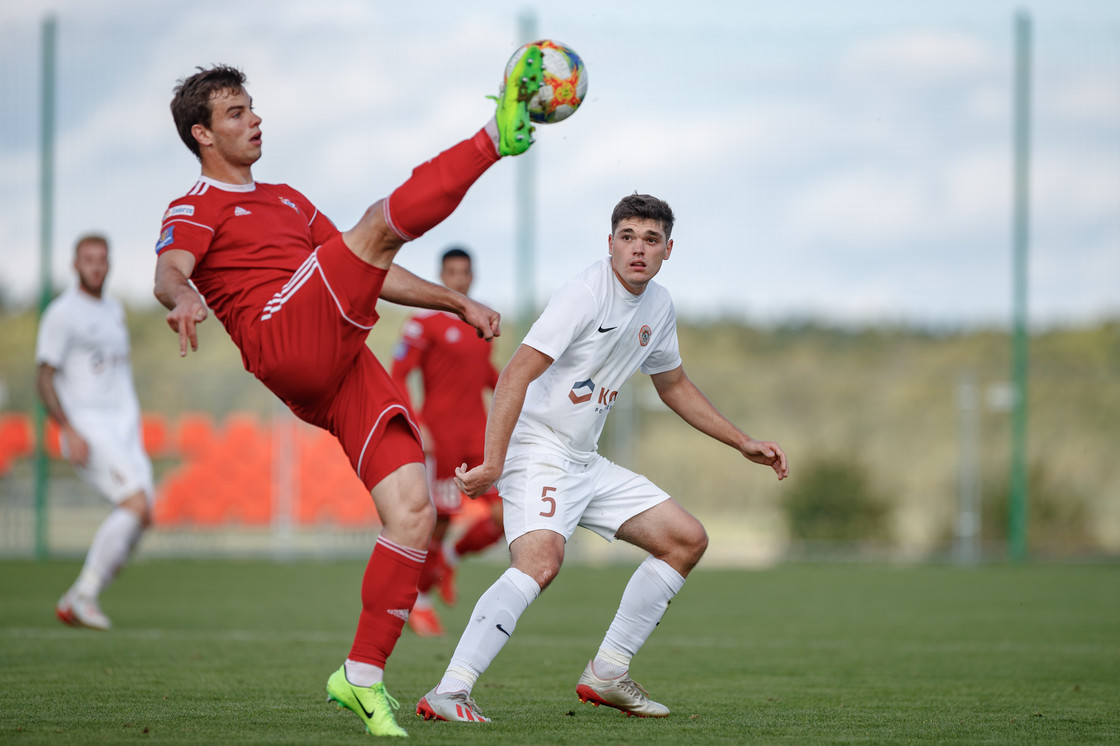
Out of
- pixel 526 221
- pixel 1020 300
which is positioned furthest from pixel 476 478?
pixel 1020 300

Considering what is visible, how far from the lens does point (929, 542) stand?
56.9 ft

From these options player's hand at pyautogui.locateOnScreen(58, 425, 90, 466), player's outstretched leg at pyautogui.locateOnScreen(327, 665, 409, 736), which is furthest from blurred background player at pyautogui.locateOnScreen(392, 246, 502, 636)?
player's outstretched leg at pyautogui.locateOnScreen(327, 665, 409, 736)

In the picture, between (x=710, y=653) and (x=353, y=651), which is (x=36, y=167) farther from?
(x=353, y=651)

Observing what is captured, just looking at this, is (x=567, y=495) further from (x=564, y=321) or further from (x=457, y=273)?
(x=457, y=273)

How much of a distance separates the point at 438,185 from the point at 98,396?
19.1 ft

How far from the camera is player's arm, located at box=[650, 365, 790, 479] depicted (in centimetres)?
526

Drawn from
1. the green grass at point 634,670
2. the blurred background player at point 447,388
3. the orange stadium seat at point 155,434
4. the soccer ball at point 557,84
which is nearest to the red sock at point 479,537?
the blurred background player at point 447,388

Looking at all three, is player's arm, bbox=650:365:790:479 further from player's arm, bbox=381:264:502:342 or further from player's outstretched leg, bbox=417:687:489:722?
player's outstretched leg, bbox=417:687:489:722

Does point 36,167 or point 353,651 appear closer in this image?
point 353,651

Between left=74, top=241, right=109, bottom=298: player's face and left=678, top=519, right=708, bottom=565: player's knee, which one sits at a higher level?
left=74, top=241, right=109, bottom=298: player's face

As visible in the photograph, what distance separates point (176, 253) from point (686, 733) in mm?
2362

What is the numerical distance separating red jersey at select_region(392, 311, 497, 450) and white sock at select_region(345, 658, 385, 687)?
15.2 ft

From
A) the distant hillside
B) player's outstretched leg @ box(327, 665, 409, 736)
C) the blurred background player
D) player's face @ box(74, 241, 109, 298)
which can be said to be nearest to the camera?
player's outstretched leg @ box(327, 665, 409, 736)

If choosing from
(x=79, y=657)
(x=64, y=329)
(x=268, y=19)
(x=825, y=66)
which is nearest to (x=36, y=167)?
(x=268, y=19)
